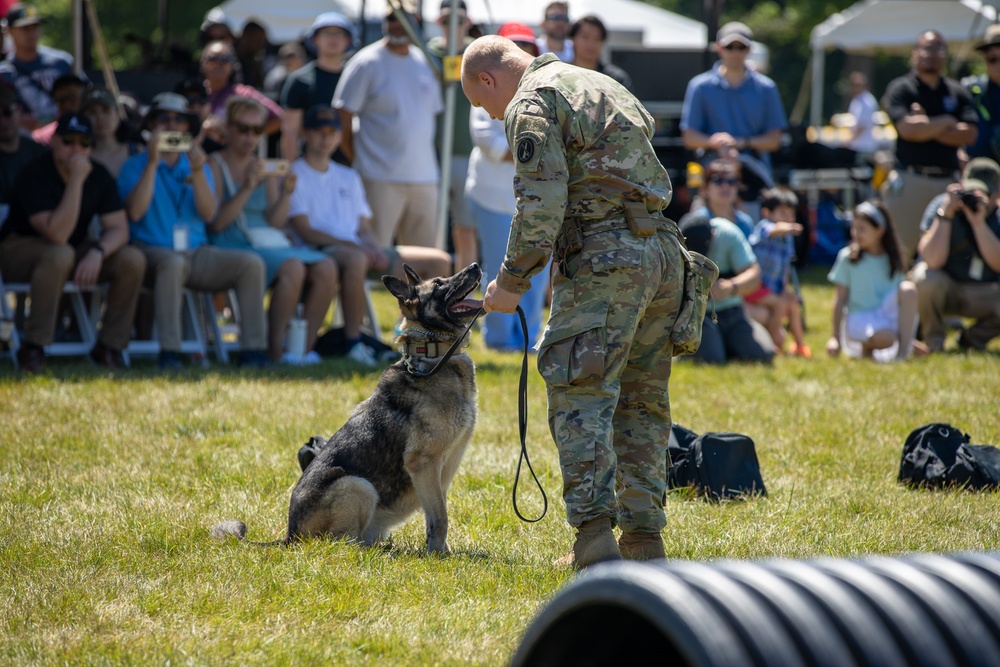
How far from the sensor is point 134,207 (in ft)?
29.7

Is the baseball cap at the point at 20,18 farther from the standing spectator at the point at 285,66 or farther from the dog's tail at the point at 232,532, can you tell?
the dog's tail at the point at 232,532

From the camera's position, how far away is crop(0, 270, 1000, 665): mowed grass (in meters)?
3.90

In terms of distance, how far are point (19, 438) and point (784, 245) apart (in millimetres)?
7045

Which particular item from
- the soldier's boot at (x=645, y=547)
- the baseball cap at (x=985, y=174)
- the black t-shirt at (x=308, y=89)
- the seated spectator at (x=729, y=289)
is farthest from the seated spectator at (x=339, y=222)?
the soldier's boot at (x=645, y=547)

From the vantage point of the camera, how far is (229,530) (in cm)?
485

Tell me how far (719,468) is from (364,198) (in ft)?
17.9

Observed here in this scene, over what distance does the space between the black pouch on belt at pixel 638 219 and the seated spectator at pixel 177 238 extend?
554 centimetres

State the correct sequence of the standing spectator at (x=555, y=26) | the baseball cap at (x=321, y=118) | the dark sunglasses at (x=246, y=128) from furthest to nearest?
the standing spectator at (x=555, y=26) < the baseball cap at (x=321, y=118) < the dark sunglasses at (x=246, y=128)

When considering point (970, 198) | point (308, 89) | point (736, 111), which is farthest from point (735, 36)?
point (308, 89)

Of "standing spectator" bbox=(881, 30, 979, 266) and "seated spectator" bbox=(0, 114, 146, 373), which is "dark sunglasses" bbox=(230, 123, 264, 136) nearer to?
"seated spectator" bbox=(0, 114, 146, 373)

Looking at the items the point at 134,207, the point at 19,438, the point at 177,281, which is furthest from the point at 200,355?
the point at 19,438

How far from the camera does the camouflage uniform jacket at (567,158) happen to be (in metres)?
4.02

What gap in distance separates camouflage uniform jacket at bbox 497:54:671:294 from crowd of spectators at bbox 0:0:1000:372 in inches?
164

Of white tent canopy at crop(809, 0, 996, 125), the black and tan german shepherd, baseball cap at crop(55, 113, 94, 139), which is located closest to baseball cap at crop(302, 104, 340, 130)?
baseball cap at crop(55, 113, 94, 139)
